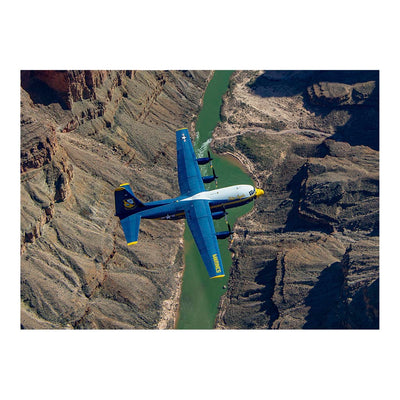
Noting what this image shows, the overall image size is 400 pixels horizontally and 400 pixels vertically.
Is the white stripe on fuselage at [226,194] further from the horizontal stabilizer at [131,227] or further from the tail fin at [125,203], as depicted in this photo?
the horizontal stabilizer at [131,227]

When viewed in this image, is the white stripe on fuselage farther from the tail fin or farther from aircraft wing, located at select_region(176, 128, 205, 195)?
the tail fin

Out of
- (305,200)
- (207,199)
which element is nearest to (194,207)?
(207,199)

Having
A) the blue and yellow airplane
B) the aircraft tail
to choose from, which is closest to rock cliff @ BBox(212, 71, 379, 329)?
the blue and yellow airplane

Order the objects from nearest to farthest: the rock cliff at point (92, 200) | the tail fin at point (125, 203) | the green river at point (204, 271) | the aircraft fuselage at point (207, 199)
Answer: the rock cliff at point (92, 200)
the tail fin at point (125, 203)
the aircraft fuselage at point (207, 199)
the green river at point (204, 271)

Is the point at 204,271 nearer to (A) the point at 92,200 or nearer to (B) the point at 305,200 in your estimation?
(B) the point at 305,200

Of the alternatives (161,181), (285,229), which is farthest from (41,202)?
(285,229)

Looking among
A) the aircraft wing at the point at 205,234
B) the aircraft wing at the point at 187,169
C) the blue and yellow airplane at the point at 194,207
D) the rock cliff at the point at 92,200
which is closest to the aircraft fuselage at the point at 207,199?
the blue and yellow airplane at the point at 194,207

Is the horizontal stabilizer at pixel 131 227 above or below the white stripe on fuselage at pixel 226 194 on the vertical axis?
below
